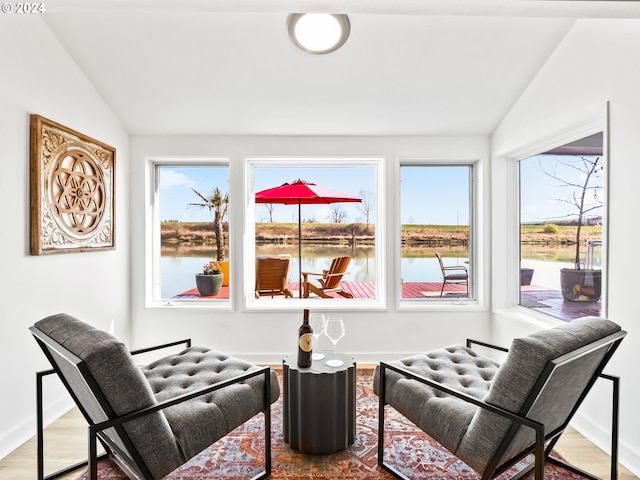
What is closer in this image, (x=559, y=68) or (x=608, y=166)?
(x=608, y=166)

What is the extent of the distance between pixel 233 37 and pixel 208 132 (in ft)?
3.51

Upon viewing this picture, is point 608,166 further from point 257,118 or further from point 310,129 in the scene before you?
point 257,118

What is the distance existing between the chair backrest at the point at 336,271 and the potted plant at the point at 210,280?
110 centimetres

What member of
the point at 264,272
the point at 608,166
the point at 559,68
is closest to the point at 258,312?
the point at 264,272

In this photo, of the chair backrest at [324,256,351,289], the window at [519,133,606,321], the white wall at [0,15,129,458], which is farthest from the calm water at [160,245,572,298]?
the white wall at [0,15,129,458]

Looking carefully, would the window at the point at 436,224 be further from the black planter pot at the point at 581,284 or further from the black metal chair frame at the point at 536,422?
the black metal chair frame at the point at 536,422

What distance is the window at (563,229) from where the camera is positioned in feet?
8.02

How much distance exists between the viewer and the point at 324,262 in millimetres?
3865

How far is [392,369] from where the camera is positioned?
188cm

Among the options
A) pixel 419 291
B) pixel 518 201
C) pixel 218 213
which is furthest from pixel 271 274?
pixel 518 201

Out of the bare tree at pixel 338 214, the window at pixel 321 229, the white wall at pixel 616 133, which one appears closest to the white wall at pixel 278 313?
the window at pixel 321 229

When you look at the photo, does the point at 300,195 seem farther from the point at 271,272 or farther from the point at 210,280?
the point at 210,280

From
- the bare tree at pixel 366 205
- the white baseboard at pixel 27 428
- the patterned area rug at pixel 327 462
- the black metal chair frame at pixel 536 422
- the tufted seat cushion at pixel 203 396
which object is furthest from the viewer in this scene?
the bare tree at pixel 366 205

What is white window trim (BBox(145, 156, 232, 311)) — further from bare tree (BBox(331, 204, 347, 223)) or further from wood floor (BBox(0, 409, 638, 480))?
wood floor (BBox(0, 409, 638, 480))
